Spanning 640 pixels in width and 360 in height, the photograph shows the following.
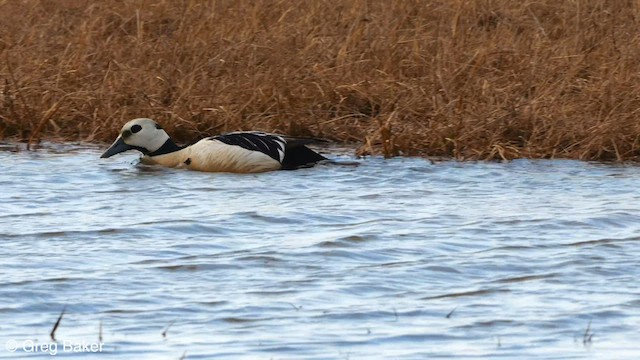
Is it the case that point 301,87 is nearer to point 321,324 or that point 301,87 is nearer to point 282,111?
point 282,111

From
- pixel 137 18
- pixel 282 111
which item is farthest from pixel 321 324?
pixel 137 18

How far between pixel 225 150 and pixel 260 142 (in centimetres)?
22

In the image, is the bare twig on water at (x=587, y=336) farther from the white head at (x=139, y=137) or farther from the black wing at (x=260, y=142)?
the white head at (x=139, y=137)

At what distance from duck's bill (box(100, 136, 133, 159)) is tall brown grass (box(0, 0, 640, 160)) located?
599 millimetres

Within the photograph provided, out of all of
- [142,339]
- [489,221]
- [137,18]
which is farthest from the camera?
[137,18]

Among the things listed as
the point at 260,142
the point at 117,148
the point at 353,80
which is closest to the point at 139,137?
the point at 117,148

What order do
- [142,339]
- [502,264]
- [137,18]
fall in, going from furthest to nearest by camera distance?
[137,18] → [502,264] → [142,339]

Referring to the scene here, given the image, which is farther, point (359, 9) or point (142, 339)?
point (359, 9)

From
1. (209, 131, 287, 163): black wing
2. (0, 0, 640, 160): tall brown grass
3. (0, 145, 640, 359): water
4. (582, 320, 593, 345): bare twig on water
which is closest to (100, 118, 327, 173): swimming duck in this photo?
(209, 131, 287, 163): black wing

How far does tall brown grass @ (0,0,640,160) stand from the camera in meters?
9.02

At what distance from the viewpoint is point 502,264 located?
6203 millimetres

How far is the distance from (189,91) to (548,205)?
2945mm

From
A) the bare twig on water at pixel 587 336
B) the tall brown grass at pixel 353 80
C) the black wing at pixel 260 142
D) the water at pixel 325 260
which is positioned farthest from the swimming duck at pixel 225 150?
the bare twig on water at pixel 587 336

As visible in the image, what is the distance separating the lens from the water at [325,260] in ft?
16.5
